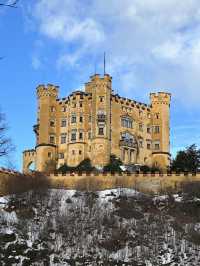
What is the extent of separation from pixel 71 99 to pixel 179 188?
2554 centimetres

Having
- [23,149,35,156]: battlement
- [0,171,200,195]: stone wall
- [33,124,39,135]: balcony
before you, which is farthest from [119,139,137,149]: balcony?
[0,171,200,195]: stone wall

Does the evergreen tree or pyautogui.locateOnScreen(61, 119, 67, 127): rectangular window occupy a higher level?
pyautogui.locateOnScreen(61, 119, 67, 127): rectangular window

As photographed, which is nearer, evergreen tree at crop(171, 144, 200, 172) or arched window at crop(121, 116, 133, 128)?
evergreen tree at crop(171, 144, 200, 172)

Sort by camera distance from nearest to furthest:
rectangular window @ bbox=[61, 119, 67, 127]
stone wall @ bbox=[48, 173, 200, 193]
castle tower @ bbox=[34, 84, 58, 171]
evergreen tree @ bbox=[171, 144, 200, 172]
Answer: stone wall @ bbox=[48, 173, 200, 193] < evergreen tree @ bbox=[171, 144, 200, 172] < castle tower @ bbox=[34, 84, 58, 171] < rectangular window @ bbox=[61, 119, 67, 127]

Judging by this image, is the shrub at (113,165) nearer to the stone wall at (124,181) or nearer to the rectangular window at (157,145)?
the rectangular window at (157,145)

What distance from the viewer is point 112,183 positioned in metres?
67.5

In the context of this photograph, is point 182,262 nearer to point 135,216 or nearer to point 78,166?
point 135,216

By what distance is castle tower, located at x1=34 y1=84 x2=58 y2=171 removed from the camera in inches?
3302

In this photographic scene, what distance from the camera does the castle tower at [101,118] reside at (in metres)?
82.1

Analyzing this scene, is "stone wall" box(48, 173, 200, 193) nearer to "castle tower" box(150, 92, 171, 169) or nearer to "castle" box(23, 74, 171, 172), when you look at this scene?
"castle" box(23, 74, 171, 172)

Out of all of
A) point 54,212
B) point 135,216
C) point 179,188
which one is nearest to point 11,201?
point 54,212

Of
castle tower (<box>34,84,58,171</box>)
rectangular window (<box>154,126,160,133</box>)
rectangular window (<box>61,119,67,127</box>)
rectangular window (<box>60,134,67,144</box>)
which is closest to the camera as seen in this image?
castle tower (<box>34,84,58,171</box>)

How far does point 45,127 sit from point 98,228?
31293mm

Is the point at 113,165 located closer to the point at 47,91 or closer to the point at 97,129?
the point at 97,129
